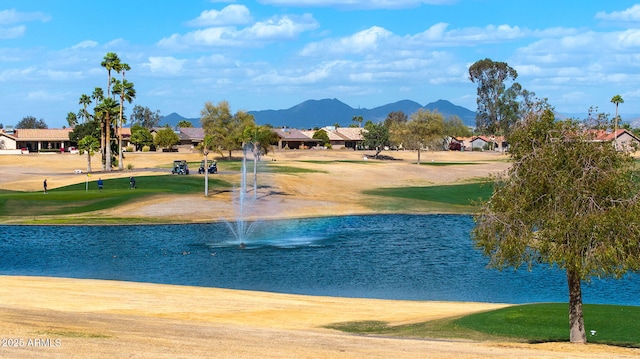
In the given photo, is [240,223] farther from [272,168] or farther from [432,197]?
[272,168]

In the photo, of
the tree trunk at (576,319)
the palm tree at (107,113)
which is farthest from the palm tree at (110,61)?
the tree trunk at (576,319)

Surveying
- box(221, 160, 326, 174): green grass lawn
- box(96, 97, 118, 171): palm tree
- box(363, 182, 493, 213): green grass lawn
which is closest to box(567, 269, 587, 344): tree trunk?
box(363, 182, 493, 213): green grass lawn

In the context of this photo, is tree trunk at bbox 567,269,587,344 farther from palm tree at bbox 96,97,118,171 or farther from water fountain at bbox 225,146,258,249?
palm tree at bbox 96,97,118,171

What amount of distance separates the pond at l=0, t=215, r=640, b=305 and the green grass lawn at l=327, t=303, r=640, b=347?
397 inches

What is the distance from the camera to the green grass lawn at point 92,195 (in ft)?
283

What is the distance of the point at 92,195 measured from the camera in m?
93.8

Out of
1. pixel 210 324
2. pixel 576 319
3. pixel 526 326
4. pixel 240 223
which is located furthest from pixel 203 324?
pixel 240 223

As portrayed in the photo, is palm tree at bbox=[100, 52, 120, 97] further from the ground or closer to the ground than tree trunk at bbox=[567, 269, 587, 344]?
further from the ground

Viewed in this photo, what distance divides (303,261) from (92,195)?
44.6m

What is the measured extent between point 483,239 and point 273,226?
51.5 meters

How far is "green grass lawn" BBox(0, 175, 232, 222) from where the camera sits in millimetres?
86188

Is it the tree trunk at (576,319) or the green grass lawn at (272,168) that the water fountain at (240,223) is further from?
the tree trunk at (576,319)

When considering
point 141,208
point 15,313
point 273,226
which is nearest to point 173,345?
point 15,313

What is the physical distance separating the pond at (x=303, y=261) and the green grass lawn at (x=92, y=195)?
32.6 ft
